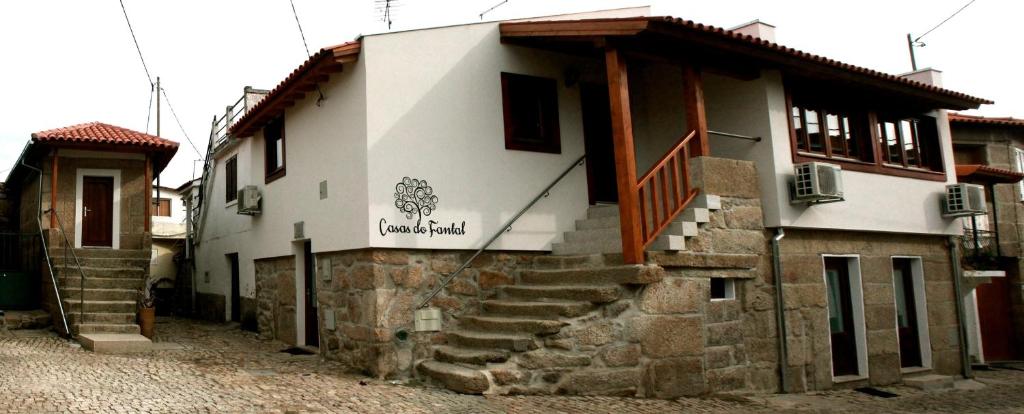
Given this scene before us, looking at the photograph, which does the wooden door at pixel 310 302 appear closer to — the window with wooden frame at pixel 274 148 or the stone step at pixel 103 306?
the window with wooden frame at pixel 274 148

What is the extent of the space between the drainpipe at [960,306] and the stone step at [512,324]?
7.45m

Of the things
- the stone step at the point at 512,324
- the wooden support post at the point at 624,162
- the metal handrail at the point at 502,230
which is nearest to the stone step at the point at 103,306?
the metal handrail at the point at 502,230

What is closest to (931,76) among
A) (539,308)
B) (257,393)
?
(539,308)

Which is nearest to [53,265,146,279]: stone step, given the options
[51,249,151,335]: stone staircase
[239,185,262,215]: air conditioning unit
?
[51,249,151,335]: stone staircase

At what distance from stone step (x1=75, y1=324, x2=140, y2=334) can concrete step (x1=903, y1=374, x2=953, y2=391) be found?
1100 centimetres

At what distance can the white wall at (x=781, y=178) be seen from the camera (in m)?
9.84

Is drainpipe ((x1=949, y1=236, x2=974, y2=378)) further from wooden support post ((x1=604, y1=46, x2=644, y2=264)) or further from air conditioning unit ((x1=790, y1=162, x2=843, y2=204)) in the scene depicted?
wooden support post ((x1=604, y1=46, x2=644, y2=264))

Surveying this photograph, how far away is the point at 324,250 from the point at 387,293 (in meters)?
1.62

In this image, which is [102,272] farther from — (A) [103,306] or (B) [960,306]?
(B) [960,306]

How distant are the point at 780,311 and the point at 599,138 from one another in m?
3.36

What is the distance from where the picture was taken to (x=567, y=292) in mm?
8492

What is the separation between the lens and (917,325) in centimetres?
1173

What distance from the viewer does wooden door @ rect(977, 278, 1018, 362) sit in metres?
15.8

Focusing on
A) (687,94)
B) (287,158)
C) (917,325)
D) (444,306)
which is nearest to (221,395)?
(444,306)
